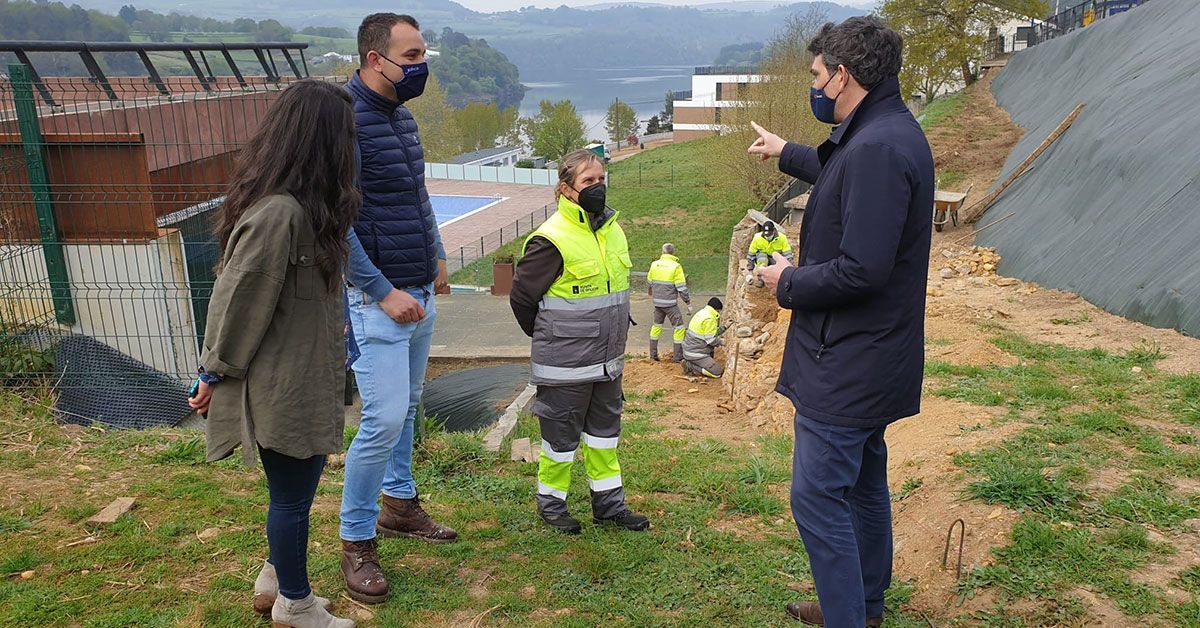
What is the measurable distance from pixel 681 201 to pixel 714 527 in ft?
124

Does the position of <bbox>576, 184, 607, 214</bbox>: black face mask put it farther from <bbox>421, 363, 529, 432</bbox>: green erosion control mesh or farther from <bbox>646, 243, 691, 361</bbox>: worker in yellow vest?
<bbox>646, 243, 691, 361</bbox>: worker in yellow vest

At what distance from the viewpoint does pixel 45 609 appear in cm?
336

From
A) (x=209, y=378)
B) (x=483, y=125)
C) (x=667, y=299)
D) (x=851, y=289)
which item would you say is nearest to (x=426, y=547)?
(x=209, y=378)

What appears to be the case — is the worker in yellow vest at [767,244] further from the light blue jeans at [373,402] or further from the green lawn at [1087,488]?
the light blue jeans at [373,402]

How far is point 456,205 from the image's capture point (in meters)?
54.4

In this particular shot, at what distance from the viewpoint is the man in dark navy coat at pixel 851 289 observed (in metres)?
2.61

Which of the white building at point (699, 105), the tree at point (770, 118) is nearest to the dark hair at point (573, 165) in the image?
the tree at point (770, 118)

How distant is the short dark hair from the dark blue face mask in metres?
0.05

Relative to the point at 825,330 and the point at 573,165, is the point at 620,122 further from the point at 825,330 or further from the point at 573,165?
the point at 825,330

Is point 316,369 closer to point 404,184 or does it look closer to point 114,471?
point 404,184

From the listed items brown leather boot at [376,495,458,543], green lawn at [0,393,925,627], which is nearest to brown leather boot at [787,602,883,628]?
green lawn at [0,393,925,627]

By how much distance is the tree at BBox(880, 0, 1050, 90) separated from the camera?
32219 mm

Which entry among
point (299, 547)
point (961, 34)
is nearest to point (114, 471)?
point (299, 547)

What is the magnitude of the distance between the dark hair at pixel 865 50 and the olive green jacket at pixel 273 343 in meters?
1.81
